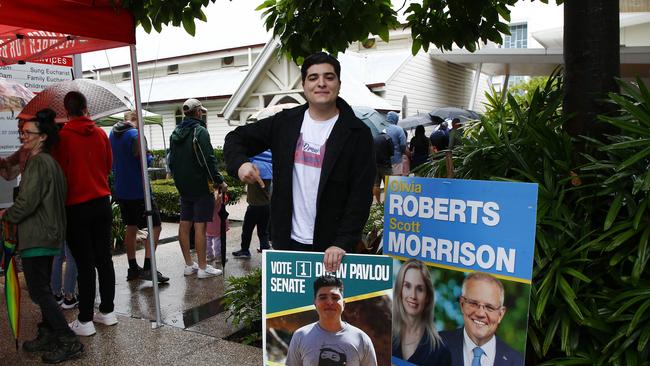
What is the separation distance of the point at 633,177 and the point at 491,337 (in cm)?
115

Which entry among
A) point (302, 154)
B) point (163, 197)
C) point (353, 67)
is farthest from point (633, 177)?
point (353, 67)

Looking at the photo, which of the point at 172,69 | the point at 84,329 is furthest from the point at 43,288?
the point at 172,69

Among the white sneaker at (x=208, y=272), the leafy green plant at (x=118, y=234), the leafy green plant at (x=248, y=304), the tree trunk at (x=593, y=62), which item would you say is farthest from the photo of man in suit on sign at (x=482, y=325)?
the leafy green plant at (x=118, y=234)

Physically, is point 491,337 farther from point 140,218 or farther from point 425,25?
point 140,218

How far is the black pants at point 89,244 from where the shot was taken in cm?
430

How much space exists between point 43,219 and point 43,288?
53 centimetres

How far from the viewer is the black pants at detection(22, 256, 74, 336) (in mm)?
3926

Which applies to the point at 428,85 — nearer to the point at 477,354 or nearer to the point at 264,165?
the point at 264,165

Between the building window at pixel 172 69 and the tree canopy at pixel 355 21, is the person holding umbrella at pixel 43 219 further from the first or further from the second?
the building window at pixel 172 69

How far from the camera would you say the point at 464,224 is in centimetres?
260

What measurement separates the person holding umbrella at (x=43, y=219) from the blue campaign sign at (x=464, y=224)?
2.55 meters

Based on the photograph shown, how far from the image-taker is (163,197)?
11.0 meters

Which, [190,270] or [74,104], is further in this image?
[190,270]

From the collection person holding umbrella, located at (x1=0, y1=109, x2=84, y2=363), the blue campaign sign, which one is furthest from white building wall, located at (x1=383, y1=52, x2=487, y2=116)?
the blue campaign sign
